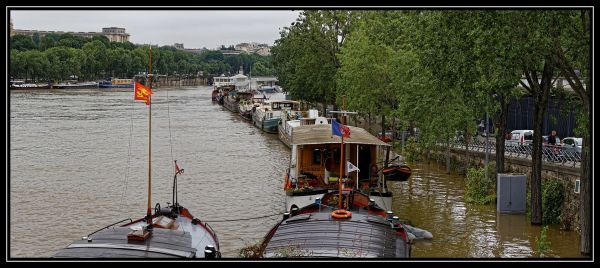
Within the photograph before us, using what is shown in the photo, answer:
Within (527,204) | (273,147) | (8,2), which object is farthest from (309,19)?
(8,2)

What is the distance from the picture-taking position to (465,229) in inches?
1090

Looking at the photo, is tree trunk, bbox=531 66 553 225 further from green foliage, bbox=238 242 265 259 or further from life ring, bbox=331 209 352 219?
green foliage, bbox=238 242 265 259

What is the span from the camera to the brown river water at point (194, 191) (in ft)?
85.3

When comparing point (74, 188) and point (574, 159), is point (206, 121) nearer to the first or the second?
point (74, 188)

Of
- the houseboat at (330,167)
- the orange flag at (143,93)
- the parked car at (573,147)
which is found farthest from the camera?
the parked car at (573,147)

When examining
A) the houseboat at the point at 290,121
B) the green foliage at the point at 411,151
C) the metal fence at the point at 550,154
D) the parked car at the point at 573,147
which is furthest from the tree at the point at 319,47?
the parked car at the point at 573,147

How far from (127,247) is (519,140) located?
98.5 feet

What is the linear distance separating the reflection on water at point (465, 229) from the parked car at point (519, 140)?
3255 mm

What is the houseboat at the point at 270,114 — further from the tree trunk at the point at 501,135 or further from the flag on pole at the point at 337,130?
the flag on pole at the point at 337,130

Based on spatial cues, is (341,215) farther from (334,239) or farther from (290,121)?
(290,121)

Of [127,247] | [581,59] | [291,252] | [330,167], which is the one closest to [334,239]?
[291,252]

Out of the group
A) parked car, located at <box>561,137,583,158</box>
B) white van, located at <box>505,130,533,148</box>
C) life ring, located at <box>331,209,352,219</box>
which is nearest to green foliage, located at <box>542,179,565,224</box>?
parked car, located at <box>561,137,583,158</box>

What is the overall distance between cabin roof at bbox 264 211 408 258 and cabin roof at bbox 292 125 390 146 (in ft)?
27.4

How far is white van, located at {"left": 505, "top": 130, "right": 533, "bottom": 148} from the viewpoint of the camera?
3931cm
